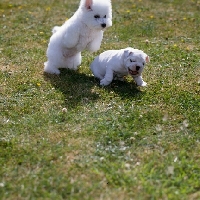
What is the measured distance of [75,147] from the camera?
14.0 ft

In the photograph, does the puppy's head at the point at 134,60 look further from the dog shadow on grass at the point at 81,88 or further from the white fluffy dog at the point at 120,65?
the dog shadow on grass at the point at 81,88

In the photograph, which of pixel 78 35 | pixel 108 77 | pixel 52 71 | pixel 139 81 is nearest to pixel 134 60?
pixel 139 81

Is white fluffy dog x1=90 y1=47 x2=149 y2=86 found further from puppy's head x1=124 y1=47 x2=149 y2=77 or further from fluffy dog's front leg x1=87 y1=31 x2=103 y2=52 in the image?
fluffy dog's front leg x1=87 y1=31 x2=103 y2=52

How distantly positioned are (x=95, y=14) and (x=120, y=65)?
34.1 inches

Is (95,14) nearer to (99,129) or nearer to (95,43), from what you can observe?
(95,43)

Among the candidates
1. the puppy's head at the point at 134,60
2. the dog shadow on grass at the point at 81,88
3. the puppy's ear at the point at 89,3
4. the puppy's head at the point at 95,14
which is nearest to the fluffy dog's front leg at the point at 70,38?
the puppy's head at the point at 95,14

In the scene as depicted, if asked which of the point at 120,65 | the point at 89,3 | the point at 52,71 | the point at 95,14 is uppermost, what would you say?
the point at 89,3

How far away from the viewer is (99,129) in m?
4.62

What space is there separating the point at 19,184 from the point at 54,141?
819mm

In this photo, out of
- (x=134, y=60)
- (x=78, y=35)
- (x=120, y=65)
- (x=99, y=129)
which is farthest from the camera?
(x=78, y=35)

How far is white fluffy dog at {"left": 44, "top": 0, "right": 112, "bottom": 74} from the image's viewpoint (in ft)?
19.0

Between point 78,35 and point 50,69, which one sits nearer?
point 78,35

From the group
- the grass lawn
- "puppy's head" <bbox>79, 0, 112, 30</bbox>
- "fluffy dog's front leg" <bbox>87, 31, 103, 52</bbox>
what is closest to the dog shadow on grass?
the grass lawn

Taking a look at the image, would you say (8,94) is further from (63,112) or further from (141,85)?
(141,85)
